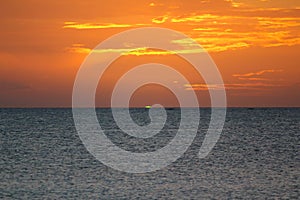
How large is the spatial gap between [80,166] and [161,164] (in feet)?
31.6

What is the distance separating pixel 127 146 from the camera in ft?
354

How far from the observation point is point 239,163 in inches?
3009

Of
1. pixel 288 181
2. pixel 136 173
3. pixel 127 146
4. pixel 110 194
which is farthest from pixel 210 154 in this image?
pixel 110 194

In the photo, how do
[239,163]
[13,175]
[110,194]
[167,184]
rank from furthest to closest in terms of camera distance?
[239,163], [13,175], [167,184], [110,194]

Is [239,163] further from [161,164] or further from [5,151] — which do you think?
[5,151]

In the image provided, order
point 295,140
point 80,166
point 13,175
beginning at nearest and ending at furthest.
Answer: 1. point 13,175
2. point 80,166
3. point 295,140

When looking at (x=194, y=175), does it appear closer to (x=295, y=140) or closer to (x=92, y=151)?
(x=92, y=151)

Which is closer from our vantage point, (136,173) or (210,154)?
(136,173)

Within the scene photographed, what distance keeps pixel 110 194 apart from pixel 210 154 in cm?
4212

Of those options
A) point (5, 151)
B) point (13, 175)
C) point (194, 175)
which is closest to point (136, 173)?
point (194, 175)

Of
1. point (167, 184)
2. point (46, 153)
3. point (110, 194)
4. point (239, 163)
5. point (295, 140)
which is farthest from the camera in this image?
point (295, 140)

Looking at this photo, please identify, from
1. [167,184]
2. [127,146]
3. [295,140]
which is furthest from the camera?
[295,140]

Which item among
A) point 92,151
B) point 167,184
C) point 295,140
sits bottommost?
point 295,140

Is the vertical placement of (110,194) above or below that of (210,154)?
above
